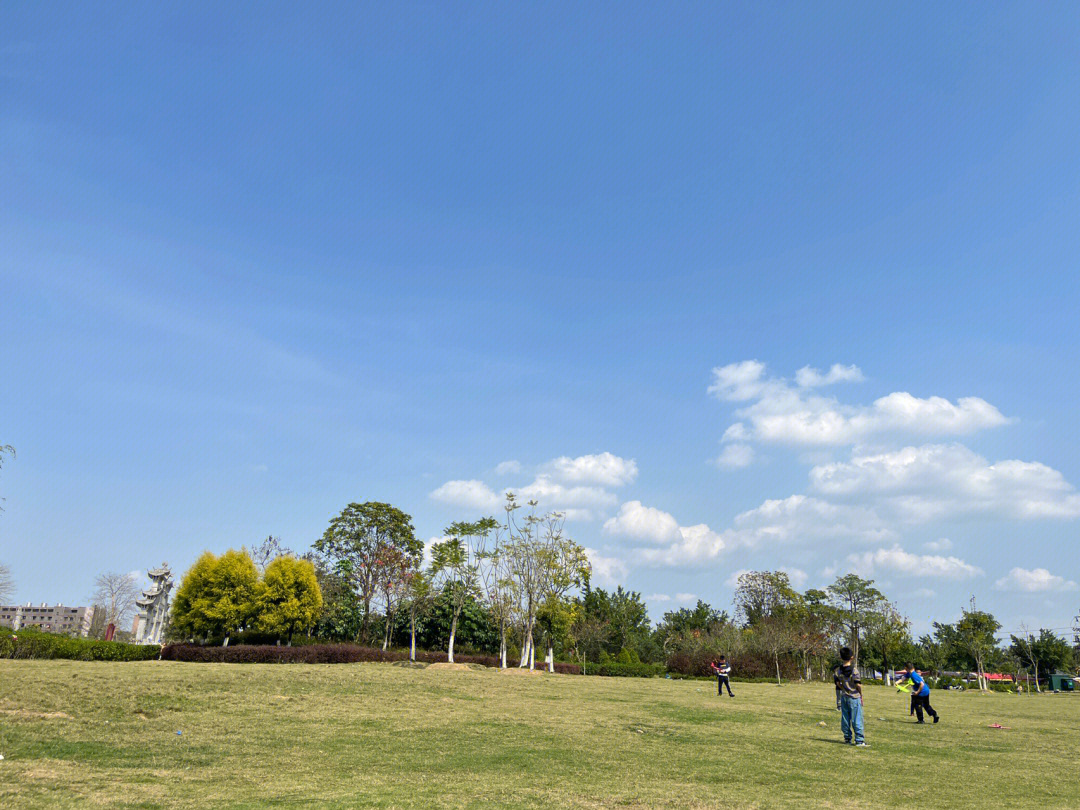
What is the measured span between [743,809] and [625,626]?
6981 centimetres

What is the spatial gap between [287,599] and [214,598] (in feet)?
13.0

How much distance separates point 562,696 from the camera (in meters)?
21.8

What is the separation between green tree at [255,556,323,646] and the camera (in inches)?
1615

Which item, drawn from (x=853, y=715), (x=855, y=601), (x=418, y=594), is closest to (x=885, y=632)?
(x=855, y=601)

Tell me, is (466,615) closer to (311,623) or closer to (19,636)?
(311,623)

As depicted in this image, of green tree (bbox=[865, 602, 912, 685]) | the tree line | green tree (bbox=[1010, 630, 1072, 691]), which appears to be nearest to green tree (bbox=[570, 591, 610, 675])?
the tree line

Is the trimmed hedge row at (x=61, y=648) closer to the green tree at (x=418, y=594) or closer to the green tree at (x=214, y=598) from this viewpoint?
the green tree at (x=214, y=598)

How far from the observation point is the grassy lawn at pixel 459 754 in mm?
7336

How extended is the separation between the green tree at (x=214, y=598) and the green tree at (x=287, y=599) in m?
0.76

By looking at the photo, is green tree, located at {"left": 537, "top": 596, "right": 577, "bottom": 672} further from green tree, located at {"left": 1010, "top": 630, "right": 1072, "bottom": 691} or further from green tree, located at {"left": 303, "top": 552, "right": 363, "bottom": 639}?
green tree, located at {"left": 1010, "top": 630, "right": 1072, "bottom": 691}

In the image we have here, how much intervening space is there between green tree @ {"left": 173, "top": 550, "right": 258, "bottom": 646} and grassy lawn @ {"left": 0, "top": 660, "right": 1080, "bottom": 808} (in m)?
23.3

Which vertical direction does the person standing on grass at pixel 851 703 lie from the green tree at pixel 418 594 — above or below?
below

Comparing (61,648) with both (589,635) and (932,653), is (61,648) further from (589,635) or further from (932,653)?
(932,653)

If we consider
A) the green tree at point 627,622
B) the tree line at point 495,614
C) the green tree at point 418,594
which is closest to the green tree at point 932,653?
the tree line at point 495,614
